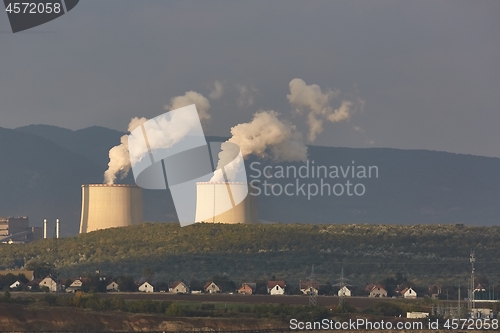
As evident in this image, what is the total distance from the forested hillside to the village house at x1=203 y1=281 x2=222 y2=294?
9413 mm

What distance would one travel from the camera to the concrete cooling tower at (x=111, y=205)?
97812 millimetres

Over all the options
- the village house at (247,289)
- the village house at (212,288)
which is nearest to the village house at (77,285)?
the village house at (212,288)

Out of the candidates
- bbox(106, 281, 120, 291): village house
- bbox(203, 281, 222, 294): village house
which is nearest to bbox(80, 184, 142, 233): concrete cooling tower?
bbox(106, 281, 120, 291): village house

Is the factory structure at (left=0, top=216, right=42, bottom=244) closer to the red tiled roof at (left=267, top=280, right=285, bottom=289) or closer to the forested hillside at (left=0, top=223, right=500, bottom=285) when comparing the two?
the forested hillside at (left=0, top=223, right=500, bottom=285)

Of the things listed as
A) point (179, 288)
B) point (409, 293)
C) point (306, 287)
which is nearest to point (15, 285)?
point (179, 288)

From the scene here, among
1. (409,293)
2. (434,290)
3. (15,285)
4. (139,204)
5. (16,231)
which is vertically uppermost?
(139,204)

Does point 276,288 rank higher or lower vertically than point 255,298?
higher

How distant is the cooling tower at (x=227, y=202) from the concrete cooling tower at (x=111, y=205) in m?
5.95

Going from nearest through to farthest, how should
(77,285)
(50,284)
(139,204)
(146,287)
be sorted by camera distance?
1. (77,285)
2. (50,284)
3. (146,287)
4. (139,204)

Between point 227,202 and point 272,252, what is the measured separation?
19204 millimetres

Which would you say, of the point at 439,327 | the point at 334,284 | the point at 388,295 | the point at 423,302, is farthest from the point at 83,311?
the point at 334,284

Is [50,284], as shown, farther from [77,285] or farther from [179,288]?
[179,288]

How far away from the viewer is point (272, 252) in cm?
11175

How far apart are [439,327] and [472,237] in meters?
63.0
